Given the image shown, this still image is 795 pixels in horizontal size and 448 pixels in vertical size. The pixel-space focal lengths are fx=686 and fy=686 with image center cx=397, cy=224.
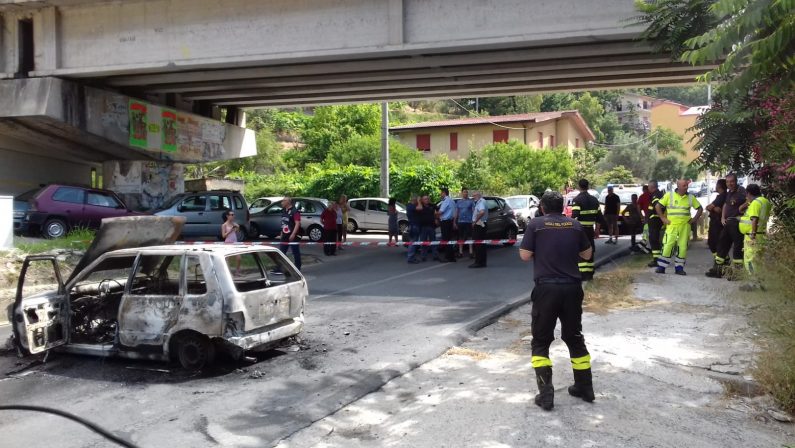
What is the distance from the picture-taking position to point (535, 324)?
5.57m

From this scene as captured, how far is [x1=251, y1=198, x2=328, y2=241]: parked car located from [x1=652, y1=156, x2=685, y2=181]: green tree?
4430 cm

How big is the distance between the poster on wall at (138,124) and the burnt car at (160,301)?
12.8 metres

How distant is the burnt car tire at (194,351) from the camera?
22.6ft

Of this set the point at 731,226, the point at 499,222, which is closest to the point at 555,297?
the point at 731,226

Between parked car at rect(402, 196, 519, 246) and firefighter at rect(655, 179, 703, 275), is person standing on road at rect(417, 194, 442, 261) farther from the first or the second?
firefighter at rect(655, 179, 703, 275)

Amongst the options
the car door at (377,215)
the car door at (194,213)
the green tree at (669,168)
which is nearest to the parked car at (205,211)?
the car door at (194,213)

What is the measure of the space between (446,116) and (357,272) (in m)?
63.3

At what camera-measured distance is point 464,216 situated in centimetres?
1543

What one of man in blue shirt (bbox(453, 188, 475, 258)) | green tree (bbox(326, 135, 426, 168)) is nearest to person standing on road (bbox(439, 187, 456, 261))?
man in blue shirt (bbox(453, 188, 475, 258))

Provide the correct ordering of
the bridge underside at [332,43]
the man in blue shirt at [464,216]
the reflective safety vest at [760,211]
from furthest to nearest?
the man in blue shirt at [464,216]
the bridge underside at [332,43]
the reflective safety vest at [760,211]

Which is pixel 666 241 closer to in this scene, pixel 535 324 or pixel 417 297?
pixel 417 297

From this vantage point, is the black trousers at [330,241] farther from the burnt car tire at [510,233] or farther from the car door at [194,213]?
the burnt car tire at [510,233]

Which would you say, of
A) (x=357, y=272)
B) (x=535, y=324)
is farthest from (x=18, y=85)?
(x=535, y=324)

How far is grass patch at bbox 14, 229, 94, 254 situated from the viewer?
14.2 metres
